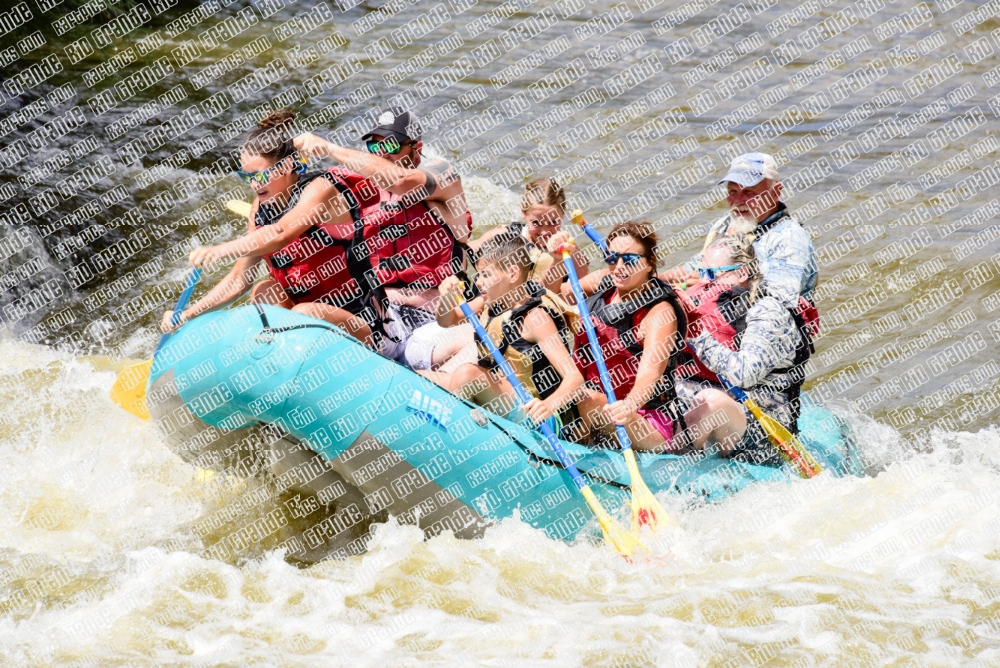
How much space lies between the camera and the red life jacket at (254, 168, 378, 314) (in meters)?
4.97

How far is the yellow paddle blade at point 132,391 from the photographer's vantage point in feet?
16.1

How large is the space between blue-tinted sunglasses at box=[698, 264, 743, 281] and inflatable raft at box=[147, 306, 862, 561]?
85cm

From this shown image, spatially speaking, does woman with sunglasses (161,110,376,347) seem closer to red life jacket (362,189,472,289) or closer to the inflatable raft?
red life jacket (362,189,472,289)

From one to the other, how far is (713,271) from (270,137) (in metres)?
2.09

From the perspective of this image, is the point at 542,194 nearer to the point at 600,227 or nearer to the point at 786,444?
the point at 786,444

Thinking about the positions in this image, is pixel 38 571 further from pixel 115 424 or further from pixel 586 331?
pixel 586 331

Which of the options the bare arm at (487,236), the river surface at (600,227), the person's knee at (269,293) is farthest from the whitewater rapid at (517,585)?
the bare arm at (487,236)

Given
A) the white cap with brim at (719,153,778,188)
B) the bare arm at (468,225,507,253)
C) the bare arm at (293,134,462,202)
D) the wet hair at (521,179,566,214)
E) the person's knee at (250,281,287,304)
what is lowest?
the white cap with brim at (719,153,778,188)

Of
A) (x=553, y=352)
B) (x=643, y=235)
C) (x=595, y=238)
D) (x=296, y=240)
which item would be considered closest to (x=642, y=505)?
(x=553, y=352)

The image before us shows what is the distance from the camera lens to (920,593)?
179 inches

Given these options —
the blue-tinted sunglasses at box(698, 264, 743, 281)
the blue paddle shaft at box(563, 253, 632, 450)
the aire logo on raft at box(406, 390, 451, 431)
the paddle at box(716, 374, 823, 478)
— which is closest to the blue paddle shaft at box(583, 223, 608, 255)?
the blue paddle shaft at box(563, 253, 632, 450)

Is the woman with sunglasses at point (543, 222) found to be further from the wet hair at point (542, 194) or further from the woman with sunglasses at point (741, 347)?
the woman with sunglasses at point (741, 347)

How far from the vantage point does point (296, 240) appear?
4957mm

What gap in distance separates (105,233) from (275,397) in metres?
5.12
